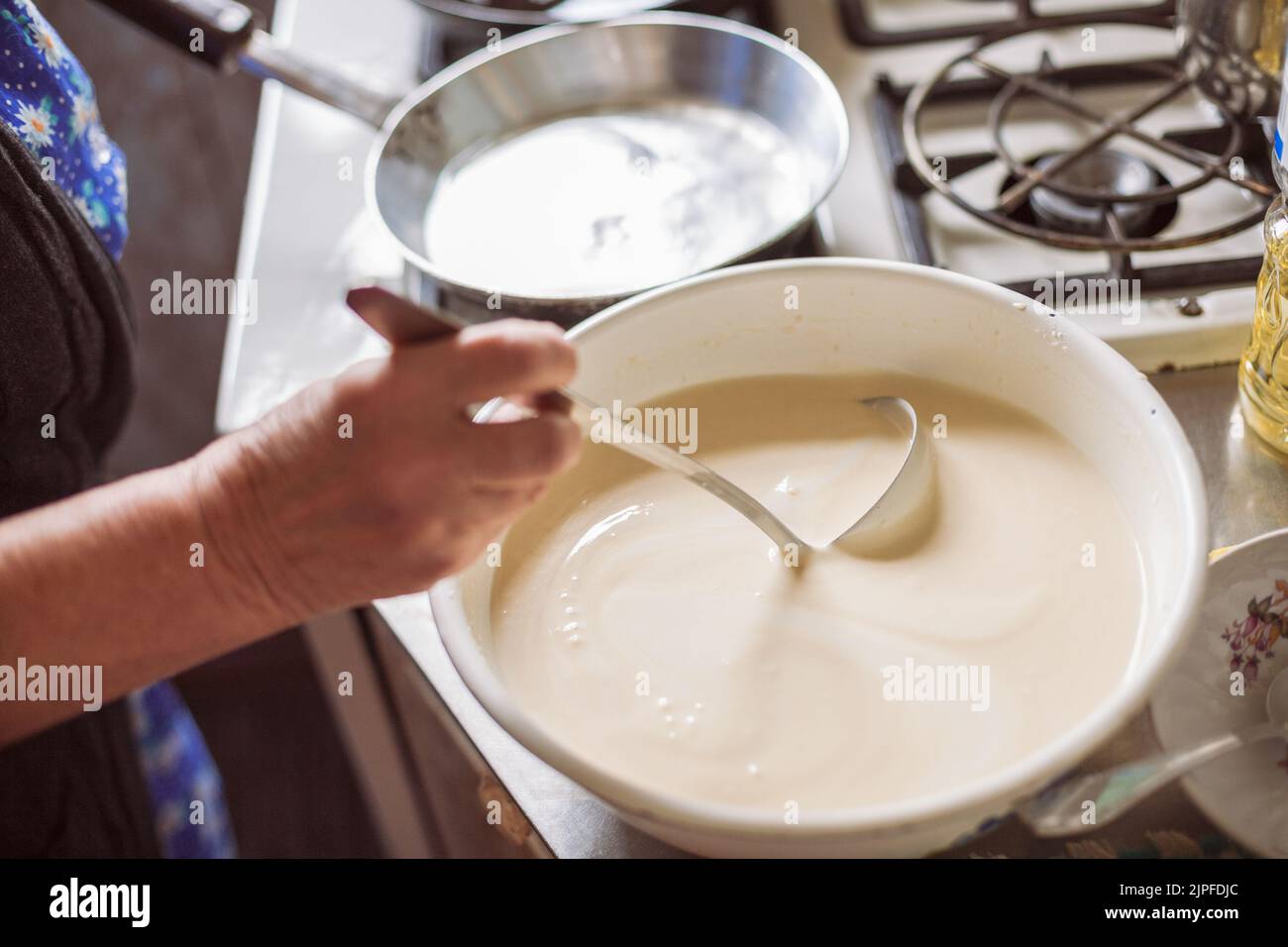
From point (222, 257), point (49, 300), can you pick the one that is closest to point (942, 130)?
point (49, 300)

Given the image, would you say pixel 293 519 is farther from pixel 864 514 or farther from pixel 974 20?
pixel 974 20

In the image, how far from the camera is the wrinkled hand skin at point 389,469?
53 centimetres

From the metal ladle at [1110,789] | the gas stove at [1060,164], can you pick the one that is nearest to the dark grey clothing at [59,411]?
the gas stove at [1060,164]

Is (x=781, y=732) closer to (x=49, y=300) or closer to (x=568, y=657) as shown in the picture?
(x=568, y=657)

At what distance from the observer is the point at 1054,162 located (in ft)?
2.95

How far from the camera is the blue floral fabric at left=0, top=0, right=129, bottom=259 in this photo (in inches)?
30.5

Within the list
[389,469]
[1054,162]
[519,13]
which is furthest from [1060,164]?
[389,469]

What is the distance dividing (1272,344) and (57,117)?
792mm

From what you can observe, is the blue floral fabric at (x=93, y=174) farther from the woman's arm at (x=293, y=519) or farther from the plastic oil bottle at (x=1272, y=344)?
the plastic oil bottle at (x=1272, y=344)

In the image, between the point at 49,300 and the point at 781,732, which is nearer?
the point at 781,732

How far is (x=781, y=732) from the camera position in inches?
24.1

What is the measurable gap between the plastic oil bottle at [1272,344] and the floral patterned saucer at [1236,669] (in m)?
0.11

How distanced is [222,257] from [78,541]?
1.37 m

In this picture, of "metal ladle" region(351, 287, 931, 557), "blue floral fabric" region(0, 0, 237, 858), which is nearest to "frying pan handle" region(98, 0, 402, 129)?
"blue floral fabric" region(0, 0, 237, 858)
